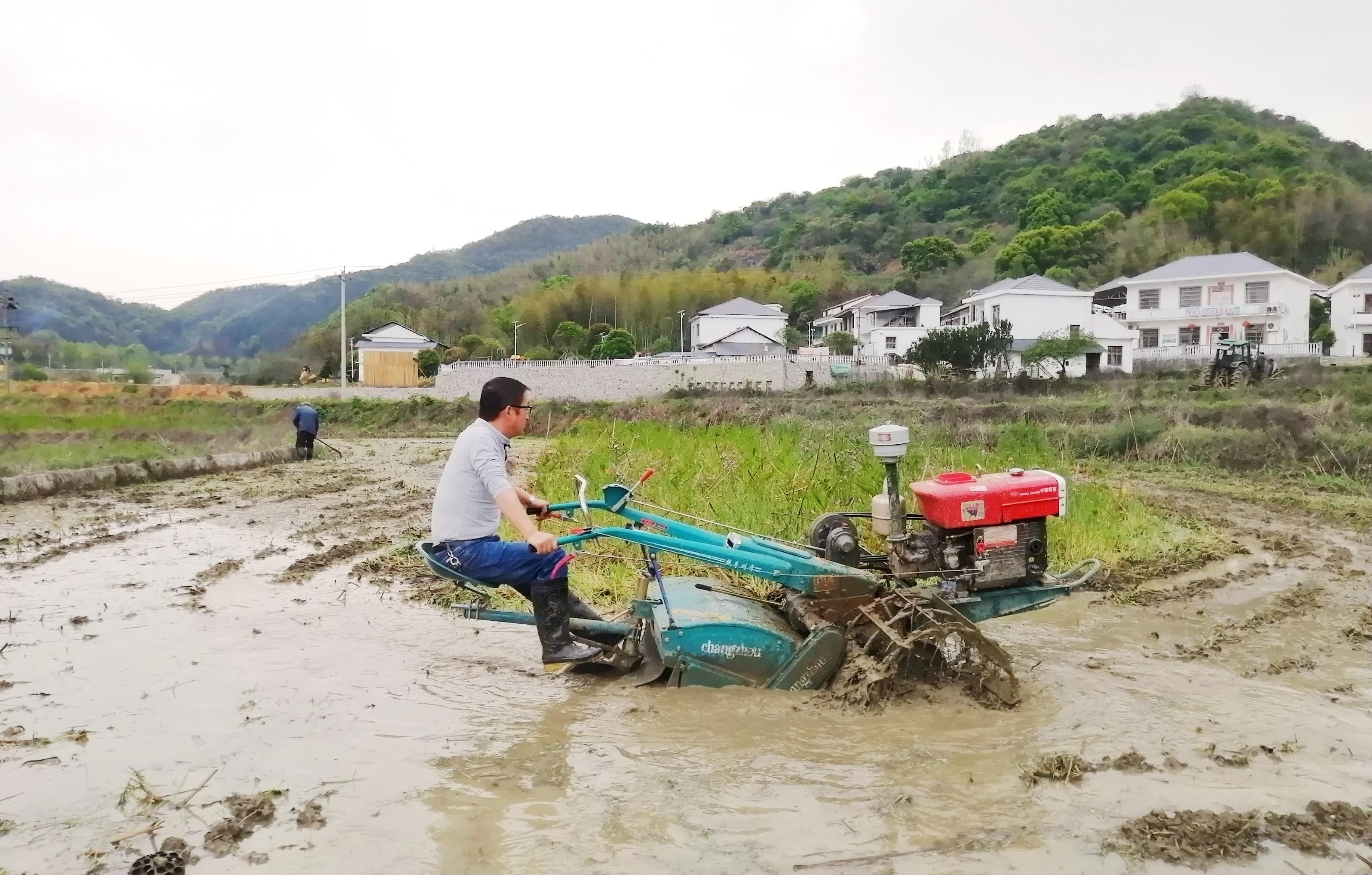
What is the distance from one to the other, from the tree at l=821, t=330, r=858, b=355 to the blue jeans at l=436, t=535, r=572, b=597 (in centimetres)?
4949

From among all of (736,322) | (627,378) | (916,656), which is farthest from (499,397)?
(736,322)

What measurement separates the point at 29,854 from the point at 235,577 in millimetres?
4636

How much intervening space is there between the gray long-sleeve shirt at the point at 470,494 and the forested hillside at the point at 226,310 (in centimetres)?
3788

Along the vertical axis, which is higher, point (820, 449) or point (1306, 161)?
point (1306, 161)

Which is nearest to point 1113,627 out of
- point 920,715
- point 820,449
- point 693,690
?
point 920,715

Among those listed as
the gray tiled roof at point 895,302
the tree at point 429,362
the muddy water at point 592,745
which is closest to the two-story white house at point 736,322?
the gray tiled roof at point 895,302

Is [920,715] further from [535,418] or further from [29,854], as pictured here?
[535,418]

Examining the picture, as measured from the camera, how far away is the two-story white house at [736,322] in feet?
198

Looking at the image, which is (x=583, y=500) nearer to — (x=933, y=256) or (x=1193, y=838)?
(x=1193, y=838)

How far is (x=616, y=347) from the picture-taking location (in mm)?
53156

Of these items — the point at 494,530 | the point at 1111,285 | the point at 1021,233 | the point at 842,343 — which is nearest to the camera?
the point at 494,530

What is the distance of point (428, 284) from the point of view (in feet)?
352

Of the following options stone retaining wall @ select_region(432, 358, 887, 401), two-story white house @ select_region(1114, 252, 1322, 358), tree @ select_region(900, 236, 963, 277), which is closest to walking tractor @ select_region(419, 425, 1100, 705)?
stone retaining wall @ select_region(432, 358, 887, 401)

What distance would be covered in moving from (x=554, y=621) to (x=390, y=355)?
53302mm
